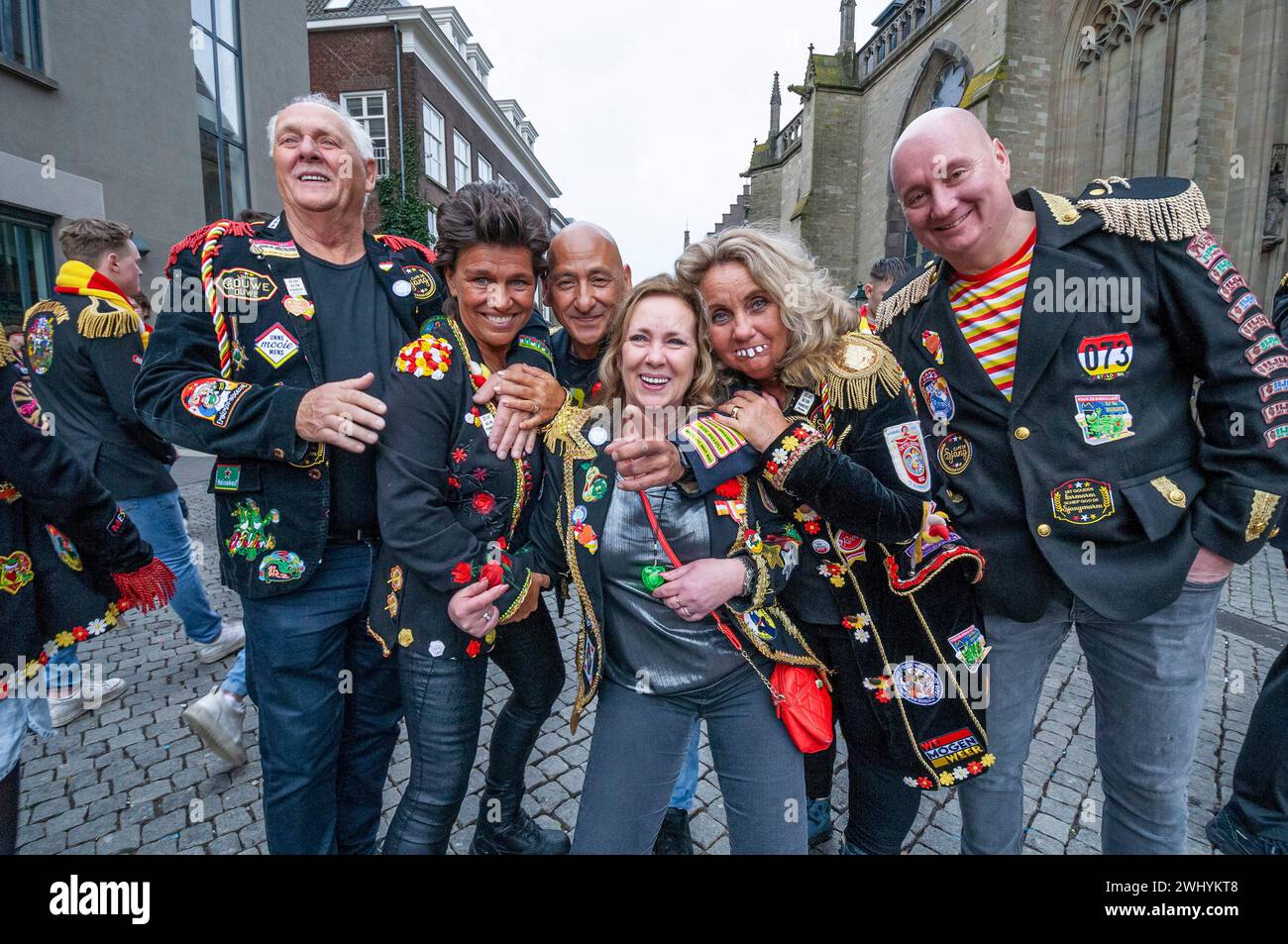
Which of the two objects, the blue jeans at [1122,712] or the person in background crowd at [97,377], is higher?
the person in background crowd at [97,377]

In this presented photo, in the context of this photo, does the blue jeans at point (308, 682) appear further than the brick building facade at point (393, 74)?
No

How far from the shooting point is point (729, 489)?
1931 millimetres

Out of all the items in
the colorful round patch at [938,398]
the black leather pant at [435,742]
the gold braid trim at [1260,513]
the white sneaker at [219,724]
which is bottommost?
the white sneaker at [219,724]

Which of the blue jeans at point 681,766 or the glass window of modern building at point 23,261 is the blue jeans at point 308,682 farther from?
the glass window of modern building at point 23,261

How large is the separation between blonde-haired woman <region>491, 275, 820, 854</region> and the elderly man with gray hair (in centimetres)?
69

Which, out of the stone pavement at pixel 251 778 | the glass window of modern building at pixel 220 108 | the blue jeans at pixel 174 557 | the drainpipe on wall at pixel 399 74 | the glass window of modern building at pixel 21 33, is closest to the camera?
the stone pavement at pixel 251 778

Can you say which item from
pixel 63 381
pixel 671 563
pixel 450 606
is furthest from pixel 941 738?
pixel 63 381

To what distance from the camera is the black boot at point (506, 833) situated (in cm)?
270

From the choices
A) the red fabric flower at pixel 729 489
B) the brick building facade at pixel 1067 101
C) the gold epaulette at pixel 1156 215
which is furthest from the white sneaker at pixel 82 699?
the brick building facade at pixel 1067 101

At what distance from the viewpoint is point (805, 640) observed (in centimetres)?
201

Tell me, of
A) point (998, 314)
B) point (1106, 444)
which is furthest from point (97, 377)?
point (1106, 444)

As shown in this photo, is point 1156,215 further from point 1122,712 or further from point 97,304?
point 97,304

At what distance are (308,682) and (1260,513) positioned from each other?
9.36 feet

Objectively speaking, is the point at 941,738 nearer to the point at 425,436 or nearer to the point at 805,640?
the point at 805,640
